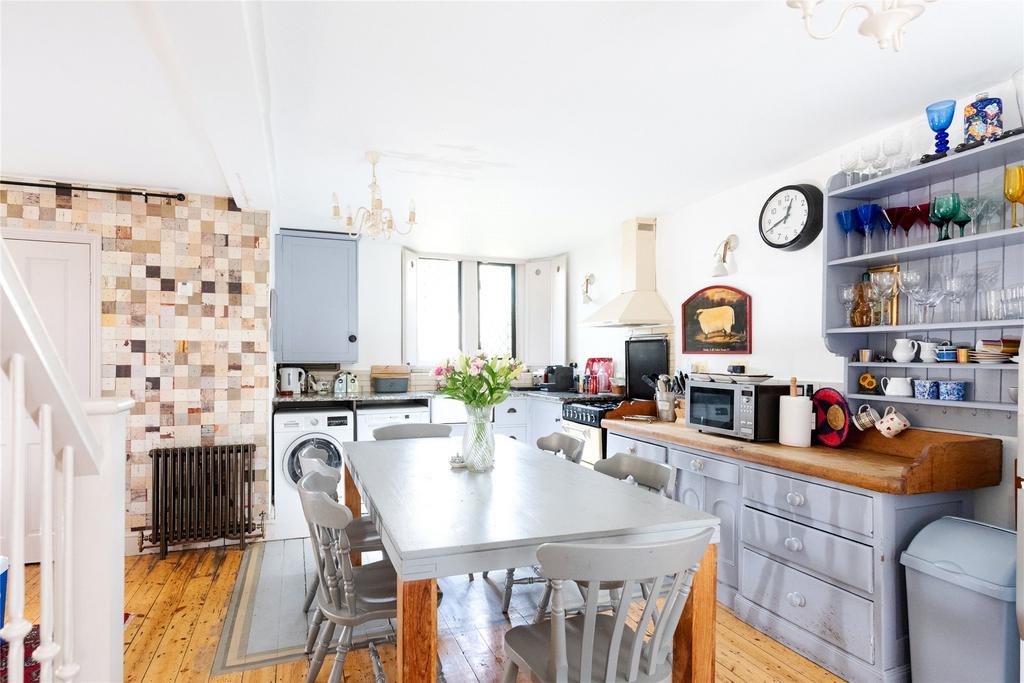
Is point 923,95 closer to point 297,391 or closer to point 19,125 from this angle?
point 19,125

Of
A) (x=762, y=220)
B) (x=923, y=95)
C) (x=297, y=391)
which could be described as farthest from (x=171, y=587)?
(x=923, y=95)

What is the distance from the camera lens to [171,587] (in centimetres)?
348

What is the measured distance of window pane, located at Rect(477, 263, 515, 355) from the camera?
6.68 m

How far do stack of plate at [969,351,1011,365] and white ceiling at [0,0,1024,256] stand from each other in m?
1.16

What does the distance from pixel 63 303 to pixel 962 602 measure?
204 inches

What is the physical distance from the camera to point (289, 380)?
5301mm

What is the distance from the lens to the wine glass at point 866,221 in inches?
114

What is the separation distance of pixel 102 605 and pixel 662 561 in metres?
1.44

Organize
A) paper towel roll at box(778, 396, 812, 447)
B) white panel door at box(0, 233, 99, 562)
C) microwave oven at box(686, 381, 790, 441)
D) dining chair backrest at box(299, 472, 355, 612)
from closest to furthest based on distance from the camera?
dining chair backrest at box(299, 472, 355, 612) < paper towel roll at box(778, 396, 812, 447) < microwave oven at box(686, 381, 790, 441) < white panel door at box(0, 233, 99, 562)

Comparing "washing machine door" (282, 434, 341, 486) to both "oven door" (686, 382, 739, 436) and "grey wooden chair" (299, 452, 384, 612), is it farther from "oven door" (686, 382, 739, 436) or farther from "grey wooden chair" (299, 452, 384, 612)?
"oven door" (686, 382, 739, 436)

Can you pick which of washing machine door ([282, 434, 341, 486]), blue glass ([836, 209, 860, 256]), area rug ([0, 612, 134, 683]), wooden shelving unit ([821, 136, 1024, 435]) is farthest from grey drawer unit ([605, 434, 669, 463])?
area rug ([0, 612, 134, 683])

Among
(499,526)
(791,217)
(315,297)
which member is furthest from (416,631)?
(315,297)

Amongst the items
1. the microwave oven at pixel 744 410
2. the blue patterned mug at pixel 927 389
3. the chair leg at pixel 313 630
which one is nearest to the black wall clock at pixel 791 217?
the microwave oven at pixel 744 410

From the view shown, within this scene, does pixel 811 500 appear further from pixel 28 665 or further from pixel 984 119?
pixel 28 665
